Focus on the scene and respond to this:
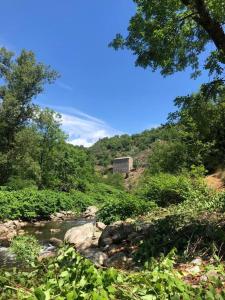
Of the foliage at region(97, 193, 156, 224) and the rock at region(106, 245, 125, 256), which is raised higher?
the foliage at region(97, 193, 156, 224)

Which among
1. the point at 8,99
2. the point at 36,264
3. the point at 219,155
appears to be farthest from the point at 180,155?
the point at 36,264

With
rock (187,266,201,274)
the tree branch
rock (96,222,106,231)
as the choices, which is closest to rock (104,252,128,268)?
rock (187,266,201,274)

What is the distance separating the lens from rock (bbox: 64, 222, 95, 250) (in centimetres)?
1184

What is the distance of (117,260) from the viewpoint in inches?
343

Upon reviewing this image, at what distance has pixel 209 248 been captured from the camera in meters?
6.94

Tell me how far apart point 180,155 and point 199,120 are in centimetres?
1980

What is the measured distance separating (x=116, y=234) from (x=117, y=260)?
2.19 metres

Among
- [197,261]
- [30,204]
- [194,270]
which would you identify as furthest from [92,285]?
[30,204]

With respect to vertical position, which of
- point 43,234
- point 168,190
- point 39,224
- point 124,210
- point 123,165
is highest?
point 123,165

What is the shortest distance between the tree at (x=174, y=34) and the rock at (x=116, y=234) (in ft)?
15.0

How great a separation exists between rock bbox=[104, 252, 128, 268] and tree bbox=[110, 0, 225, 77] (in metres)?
4.83

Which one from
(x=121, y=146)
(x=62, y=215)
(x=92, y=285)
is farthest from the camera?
(x=121, y=146)

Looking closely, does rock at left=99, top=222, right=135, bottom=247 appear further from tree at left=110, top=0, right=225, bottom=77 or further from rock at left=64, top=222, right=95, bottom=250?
tree at left=110, top=0, right=225, bottom=77

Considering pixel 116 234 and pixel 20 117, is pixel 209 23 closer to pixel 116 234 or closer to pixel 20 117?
pixel 116 234
